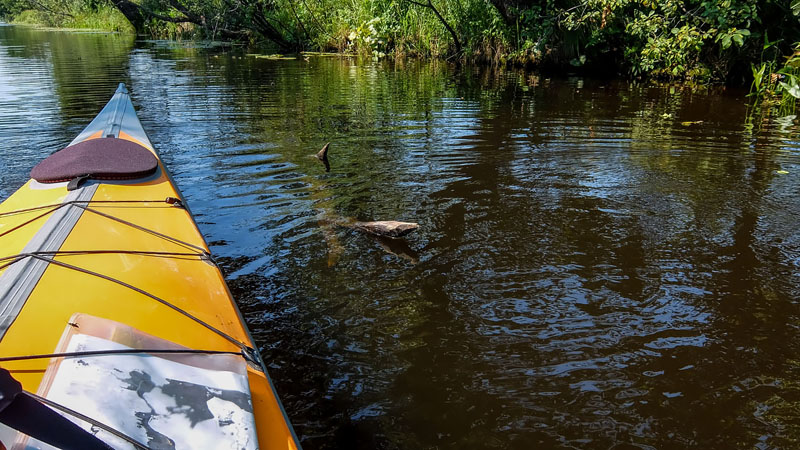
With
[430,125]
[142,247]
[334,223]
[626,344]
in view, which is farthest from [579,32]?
[142,247]

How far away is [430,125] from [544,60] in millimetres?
7061

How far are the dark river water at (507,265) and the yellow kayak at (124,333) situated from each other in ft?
1.90

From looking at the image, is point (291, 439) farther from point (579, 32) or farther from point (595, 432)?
point (579, 32)

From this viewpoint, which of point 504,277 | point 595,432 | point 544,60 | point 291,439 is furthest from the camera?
point 544,60

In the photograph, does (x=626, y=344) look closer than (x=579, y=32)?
Yes

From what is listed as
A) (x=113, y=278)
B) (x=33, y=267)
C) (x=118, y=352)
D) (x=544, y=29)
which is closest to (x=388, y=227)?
(x=113, y=278)

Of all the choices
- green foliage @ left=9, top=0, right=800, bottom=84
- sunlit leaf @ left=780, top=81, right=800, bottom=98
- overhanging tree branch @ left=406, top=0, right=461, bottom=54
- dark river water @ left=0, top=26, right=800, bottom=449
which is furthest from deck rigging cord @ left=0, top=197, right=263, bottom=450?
overhanging tree branch @ left=406, top=0, right=461, bottom=54

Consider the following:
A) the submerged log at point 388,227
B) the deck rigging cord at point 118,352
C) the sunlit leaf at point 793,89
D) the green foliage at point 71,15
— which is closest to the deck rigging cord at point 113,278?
the deck rigging cord at point 118,352

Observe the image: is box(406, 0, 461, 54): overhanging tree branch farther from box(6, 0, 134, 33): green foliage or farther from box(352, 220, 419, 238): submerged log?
box(6, 0, 134, 33): green foliage

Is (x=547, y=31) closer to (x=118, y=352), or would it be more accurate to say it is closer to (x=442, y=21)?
(x=442, y=21)

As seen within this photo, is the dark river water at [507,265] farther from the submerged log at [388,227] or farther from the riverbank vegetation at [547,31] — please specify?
the riverbank vegetation at [547,31]

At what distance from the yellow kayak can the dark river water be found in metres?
0.58

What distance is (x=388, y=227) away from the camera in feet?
13.8

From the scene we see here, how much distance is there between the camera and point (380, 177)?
573cm
